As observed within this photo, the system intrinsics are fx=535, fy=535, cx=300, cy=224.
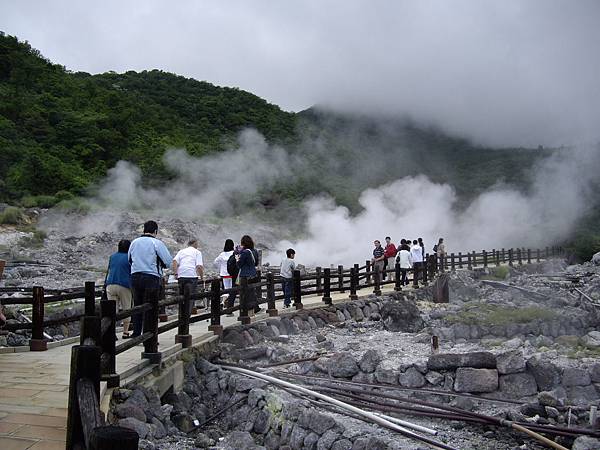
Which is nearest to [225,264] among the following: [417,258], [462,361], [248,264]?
[248,264]

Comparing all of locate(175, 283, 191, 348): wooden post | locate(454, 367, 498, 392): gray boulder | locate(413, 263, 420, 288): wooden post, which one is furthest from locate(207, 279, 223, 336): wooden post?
locate(413, 263, 420, 288): wooden post

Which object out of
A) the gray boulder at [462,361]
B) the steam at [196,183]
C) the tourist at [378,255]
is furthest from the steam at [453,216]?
the gray boulder at [462,361]

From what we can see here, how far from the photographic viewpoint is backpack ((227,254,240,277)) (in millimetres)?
9828

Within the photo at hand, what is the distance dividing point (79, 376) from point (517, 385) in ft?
17.3

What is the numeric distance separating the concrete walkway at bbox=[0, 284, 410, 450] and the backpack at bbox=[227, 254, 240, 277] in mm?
2438

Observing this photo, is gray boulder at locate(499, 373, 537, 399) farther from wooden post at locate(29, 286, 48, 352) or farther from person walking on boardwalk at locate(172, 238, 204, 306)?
wooden post at locate(29, 286, 48, 352)

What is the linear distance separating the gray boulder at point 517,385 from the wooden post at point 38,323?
589 centimetres

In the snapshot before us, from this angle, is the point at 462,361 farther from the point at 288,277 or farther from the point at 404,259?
the point at 404,259

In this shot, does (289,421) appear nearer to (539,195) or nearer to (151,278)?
(151,278)

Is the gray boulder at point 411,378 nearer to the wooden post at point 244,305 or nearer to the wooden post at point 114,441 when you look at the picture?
the wooden post at point 244,305

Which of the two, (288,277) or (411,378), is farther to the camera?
(288,277)

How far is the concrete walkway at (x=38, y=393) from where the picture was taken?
153 inches

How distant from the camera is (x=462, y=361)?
6.74 m

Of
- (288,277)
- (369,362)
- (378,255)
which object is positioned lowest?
(369,362)
